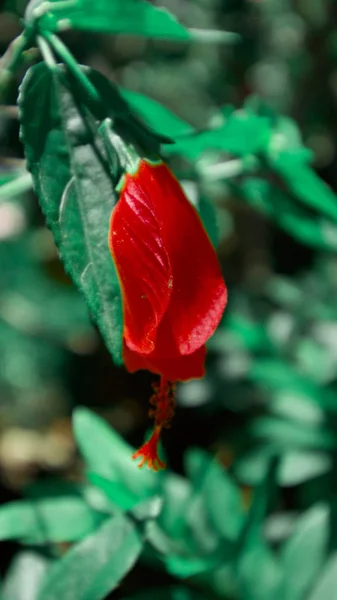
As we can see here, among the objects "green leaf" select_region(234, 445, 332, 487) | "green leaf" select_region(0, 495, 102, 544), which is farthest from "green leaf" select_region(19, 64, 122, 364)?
"green leaf" select_region(234, 445, 332, 487)

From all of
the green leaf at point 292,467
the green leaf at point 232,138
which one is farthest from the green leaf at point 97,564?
the green leaf at point 292,467

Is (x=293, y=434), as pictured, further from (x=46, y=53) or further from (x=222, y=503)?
(x=46, y=53)

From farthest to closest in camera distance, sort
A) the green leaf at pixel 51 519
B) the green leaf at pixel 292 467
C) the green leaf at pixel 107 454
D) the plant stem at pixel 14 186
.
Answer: the green leaf at pixel 292 467 → the green leaf at pixel 107 454 → the green leaf at pixel 51 519 → the plant stem at pixel 14 186

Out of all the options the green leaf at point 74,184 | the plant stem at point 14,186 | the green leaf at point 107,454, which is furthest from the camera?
the green leaf at point 107,454

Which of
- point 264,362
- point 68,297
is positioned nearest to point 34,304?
point 68,297

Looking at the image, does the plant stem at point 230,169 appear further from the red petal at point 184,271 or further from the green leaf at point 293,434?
the green leaf at point 293,434

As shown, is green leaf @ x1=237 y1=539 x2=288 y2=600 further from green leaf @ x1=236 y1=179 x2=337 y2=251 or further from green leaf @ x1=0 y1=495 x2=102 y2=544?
green leaf @ x1=236 y1=179 x2=337 y2=251
